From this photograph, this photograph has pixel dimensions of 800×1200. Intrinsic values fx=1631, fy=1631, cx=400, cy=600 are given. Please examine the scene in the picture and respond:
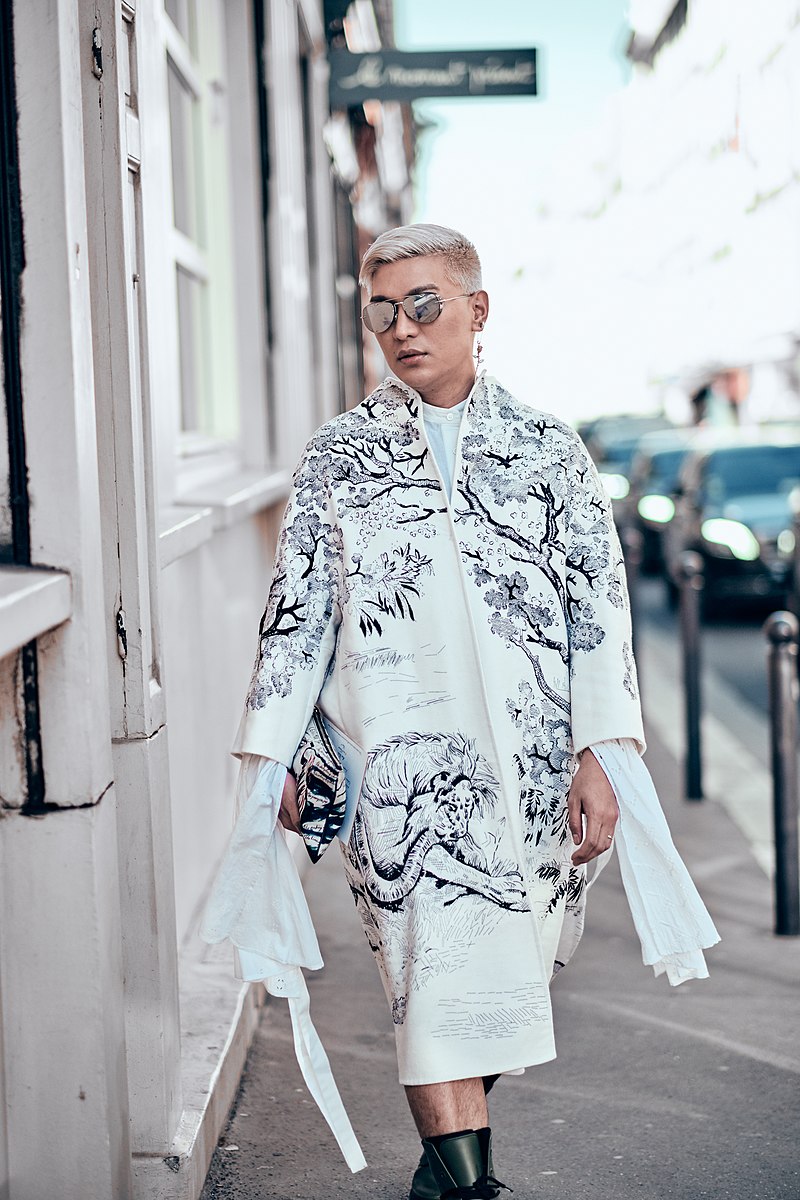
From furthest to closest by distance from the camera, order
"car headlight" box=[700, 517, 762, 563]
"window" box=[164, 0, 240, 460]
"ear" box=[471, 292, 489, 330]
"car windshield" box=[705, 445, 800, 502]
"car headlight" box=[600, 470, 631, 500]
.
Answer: "car headlight" box=[600, 470, 631, 500], "car windshield" box=[705, 445, 800, 502], "car headlight" box=[700, 517, 762, 563], "window" box=[164, 0, 240, 460], "ear" box=[471, 292, 489, 330]

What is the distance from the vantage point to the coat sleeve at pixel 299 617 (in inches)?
121

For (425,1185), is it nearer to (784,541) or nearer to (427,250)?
(427,250)

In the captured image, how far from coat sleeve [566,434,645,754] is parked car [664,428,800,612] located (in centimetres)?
1043

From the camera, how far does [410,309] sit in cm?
306

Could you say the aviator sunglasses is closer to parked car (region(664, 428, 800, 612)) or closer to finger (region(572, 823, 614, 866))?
finger (region(572, 823, 614, 866))

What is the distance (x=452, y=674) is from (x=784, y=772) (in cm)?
270

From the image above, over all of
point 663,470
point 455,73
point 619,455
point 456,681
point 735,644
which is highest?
point 455,73

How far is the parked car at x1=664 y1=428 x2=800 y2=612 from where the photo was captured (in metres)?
14.1

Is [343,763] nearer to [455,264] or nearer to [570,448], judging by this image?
[570,448]

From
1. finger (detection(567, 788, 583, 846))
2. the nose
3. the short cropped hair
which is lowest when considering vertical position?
finger (detection(567, 788, 583, 846))

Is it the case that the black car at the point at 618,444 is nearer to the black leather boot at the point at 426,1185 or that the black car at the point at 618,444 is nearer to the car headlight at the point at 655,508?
the car headlight at the point at 655,508

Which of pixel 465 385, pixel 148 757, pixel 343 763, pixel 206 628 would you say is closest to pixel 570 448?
pixel 465 385

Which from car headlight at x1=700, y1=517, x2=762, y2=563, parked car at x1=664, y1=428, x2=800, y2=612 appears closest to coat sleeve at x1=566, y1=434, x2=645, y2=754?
parked car at x1=664, y1=428, x2=800, y2=612

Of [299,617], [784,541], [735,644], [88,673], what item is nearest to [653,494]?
[784,541]
